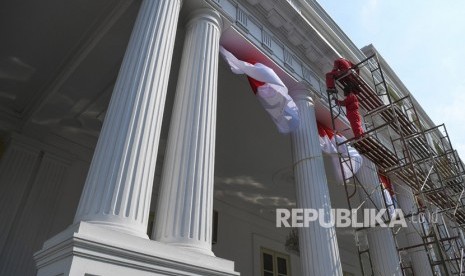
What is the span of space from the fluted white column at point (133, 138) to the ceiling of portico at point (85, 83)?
1873 millimetres

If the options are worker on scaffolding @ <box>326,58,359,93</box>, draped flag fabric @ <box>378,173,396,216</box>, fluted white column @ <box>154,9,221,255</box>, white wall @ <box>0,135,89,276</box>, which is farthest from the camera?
draped flag fabric @ <box>378,173,396,216</box>

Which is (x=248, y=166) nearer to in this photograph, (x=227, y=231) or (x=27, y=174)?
(x=227, y=231)

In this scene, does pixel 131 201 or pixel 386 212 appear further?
pixel 386 212

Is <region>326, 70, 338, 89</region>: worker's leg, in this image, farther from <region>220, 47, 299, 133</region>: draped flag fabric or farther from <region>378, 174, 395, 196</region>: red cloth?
<region>378, 174, 395, 196</region>: red cloth

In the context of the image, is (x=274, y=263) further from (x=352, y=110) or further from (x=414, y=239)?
(x=352, y=110)

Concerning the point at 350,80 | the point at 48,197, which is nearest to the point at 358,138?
the point at 350,80

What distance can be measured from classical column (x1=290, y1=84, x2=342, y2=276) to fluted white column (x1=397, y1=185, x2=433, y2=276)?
4.43 m

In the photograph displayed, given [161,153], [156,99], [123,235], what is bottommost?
[123,235]

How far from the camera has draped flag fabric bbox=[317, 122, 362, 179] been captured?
319 inches

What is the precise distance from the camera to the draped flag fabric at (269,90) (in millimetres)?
6676

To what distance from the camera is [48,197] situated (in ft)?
29.7

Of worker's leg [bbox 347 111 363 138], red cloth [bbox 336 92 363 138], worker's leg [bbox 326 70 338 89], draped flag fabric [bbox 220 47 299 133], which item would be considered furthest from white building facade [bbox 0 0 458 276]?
worker's leg [bbox 347 111 363 138]

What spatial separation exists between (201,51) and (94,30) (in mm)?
2953

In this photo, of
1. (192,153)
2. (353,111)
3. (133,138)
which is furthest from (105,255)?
(353,111)
